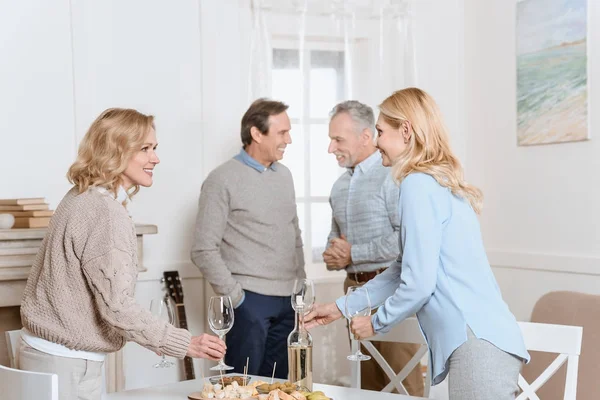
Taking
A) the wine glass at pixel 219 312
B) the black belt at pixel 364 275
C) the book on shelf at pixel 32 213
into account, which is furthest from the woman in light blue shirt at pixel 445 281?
the book on shelf at pixel 32 213

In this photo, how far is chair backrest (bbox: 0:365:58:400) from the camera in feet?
5.82

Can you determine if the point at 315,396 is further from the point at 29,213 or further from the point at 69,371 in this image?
the point at 29,213

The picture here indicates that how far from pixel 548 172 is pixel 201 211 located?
1.90 meters

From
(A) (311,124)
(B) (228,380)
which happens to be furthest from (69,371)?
(A) (311,124)

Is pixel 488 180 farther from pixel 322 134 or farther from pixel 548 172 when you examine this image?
pixel 322 134

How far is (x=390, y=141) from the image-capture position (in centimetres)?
236

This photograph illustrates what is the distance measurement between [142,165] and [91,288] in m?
0.44

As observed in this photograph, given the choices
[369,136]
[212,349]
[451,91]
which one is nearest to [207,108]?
[369,136]

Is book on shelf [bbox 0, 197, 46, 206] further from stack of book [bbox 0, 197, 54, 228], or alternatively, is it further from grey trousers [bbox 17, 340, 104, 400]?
grey trousers [bbox 17, 340, 104, 400]

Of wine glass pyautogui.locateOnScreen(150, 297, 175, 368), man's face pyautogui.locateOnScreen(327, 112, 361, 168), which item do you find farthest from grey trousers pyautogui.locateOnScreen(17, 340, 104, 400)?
man's face pyautogui.locateOnScreen(327, 112, 361, 168)

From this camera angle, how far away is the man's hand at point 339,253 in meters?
3.78

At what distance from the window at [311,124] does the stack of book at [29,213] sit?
155 cm

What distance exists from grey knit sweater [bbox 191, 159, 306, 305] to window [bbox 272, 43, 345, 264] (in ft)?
2.24

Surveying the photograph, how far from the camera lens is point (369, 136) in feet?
12.8
